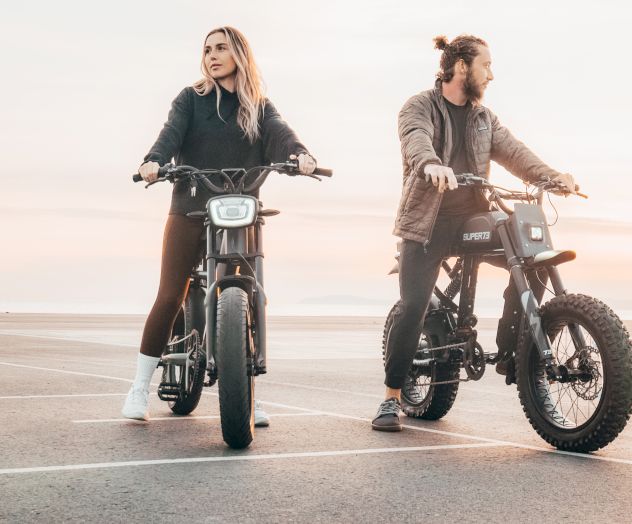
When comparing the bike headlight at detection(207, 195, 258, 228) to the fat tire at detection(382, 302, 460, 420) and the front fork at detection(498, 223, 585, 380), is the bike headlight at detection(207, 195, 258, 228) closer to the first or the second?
the front fork at detection(498, 223, 585, 380)

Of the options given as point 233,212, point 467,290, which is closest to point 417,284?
point 467,290

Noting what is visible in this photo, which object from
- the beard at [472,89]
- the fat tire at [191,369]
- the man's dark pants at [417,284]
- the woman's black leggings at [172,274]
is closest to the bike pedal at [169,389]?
the fat tire at [191,369]

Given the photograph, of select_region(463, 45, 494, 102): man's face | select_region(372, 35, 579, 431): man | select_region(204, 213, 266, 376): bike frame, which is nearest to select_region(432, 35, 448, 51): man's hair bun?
select_region(372, 35, 579, 431): man

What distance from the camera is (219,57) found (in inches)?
241

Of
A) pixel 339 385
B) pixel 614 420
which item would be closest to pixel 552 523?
pixel 614 420

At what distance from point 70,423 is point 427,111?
2.91 meters

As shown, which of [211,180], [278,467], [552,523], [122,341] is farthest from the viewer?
[122,341]

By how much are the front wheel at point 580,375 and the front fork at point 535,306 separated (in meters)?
0.04

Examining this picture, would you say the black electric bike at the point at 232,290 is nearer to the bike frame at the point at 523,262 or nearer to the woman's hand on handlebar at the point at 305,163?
the woman's hand on handlebar at the point at 305,163

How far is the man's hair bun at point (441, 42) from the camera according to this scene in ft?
20.6

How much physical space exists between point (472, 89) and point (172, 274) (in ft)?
6.99

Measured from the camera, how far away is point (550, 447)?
5.60 metres

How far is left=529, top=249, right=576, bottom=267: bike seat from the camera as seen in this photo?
5.53 metres

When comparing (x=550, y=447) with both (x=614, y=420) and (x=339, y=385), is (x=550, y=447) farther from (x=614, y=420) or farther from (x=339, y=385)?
(x=339, y=385)
